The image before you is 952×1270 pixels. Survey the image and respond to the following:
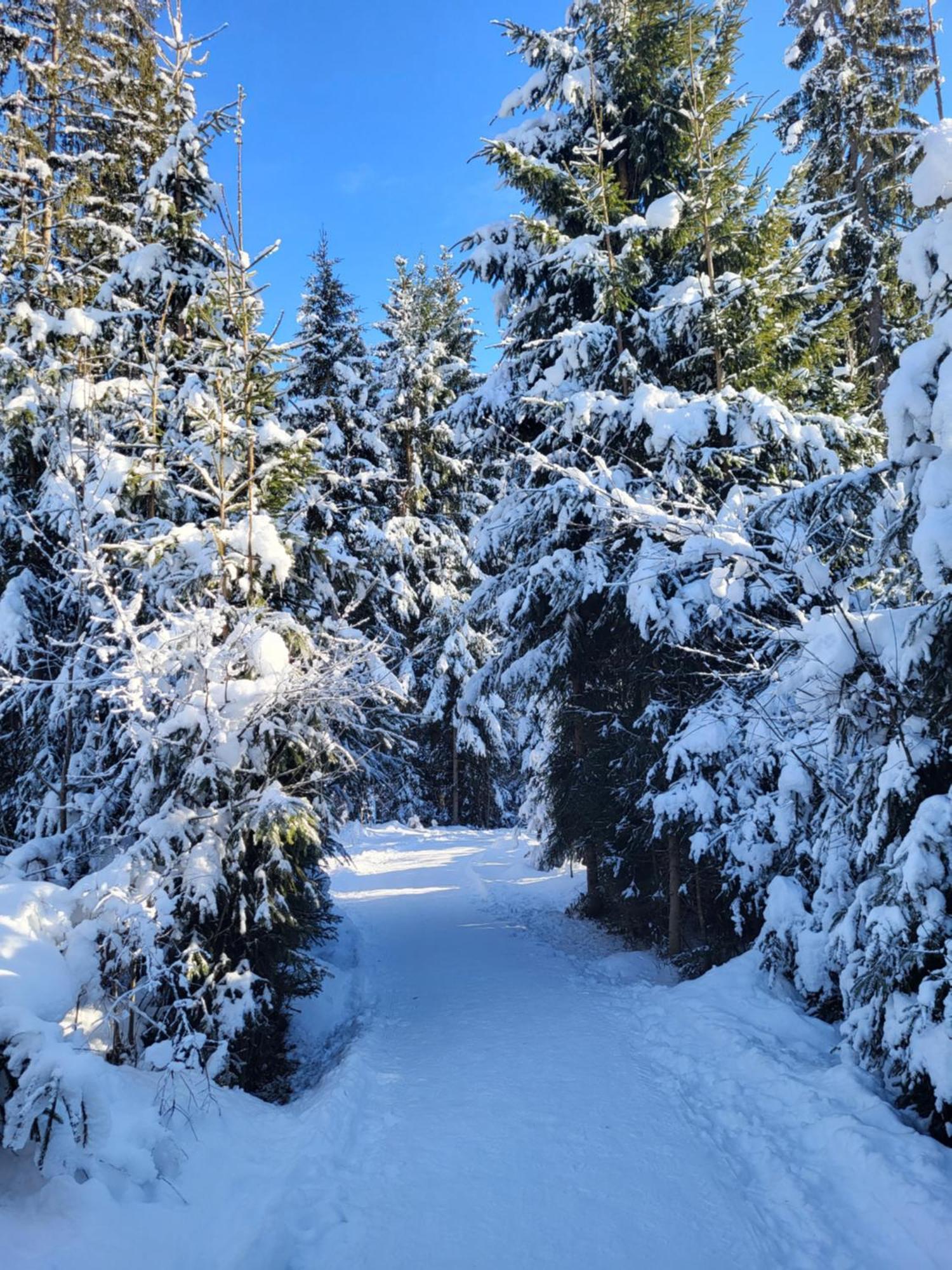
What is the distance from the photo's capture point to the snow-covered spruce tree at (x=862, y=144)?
12.4m

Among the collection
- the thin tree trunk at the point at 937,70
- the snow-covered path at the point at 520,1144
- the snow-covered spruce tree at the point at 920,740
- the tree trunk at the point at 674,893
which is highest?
the thin tree trunk at the point at 937,70

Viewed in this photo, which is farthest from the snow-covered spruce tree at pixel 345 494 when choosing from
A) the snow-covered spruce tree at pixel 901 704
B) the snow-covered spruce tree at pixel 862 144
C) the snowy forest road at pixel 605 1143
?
the snow-covered spruce tree at pixel 862 144

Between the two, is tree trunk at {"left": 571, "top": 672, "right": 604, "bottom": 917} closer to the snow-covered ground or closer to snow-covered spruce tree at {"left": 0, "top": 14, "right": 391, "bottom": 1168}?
the snow-covered ground

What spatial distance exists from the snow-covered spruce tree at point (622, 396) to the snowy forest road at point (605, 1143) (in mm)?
2348

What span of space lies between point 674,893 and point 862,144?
1375cm

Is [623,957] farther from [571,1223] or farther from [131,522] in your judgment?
[131,522]

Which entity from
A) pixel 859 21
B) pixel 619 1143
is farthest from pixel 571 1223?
pixel 859 21

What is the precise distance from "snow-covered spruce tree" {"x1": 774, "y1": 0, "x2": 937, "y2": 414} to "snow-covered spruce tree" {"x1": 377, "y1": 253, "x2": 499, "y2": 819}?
422 inches

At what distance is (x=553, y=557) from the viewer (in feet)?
29.1

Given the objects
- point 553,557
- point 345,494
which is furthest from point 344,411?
point 553,557

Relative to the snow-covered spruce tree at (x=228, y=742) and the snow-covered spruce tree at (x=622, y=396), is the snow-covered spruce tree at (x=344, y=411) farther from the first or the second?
the snow-covered spruce tree at (x=228, y=742)

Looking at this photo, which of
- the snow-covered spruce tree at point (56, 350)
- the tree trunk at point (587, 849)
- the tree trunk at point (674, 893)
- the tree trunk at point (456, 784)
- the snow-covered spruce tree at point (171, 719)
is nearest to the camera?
the snow-covered spruce tree at point (171, 719)

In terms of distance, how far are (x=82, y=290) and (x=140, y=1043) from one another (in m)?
8.35

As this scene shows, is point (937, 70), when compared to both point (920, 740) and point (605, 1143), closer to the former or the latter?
point (920, 740)
